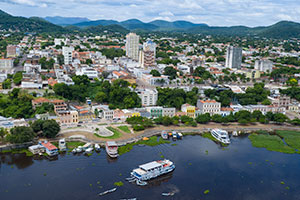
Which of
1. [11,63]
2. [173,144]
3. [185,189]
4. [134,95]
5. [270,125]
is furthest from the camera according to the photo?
[11,63]

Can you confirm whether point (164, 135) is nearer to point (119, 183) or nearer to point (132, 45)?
point (119, 183)

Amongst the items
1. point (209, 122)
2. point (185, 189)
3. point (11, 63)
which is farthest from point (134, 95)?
point (11, 63)

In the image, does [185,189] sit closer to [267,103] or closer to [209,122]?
[209,122]

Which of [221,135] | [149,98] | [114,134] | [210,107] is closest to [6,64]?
[149,98]

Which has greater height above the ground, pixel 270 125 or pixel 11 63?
pixel 11 63

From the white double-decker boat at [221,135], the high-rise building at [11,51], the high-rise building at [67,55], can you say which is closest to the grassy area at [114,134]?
the white double-decker boat at [221,135]
